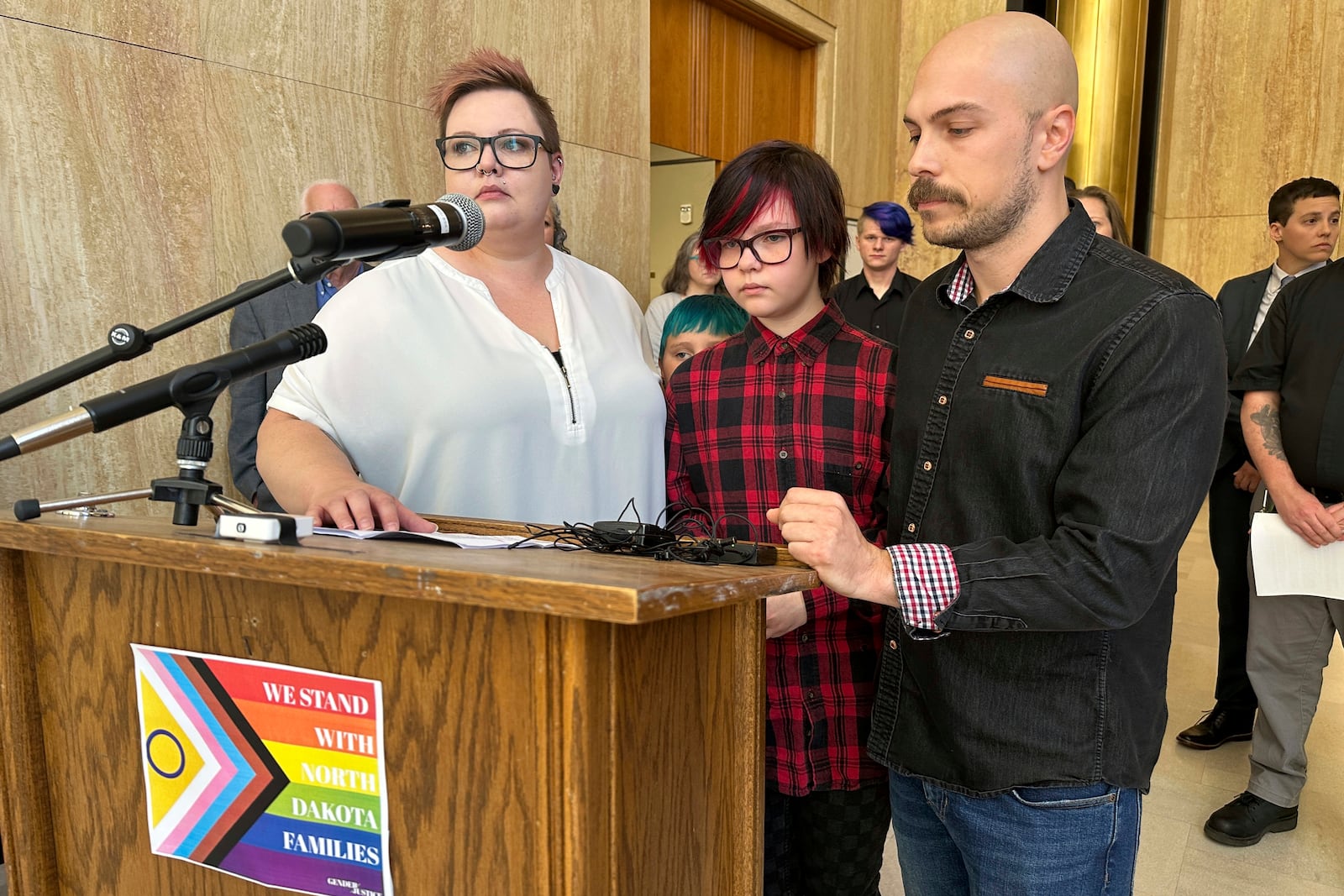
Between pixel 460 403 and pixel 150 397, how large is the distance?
581 millimetres

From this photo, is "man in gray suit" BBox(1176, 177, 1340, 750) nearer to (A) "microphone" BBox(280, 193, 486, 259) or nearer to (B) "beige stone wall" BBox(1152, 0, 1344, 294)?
(A) "microphone" BBox(280, 193, 486, 259)

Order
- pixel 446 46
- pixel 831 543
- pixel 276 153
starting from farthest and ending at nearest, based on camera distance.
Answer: pixel 446 46, pixel 276 153, pixel 831 543

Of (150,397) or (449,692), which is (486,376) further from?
(449,692)

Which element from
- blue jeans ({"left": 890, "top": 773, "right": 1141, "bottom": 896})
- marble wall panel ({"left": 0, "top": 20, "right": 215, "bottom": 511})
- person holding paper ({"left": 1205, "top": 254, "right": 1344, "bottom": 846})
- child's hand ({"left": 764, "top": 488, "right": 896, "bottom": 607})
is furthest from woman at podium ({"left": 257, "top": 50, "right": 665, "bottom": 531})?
person holding paper ({"left": 1205, "top": 254, "right": 1344, "bottom": 846})

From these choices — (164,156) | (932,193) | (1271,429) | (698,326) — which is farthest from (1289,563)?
(164,156)

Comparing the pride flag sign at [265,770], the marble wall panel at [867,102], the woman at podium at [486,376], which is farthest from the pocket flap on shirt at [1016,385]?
the marble wall panel at [867,102]

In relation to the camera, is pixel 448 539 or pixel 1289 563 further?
pixel 1289 563

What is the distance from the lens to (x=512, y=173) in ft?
5.05

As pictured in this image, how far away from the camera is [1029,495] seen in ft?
4.01

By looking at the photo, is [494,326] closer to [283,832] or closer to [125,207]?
[283,832]

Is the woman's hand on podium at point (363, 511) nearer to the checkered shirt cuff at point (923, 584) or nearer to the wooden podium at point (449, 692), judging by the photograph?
the wooden podium at point (449, 692)

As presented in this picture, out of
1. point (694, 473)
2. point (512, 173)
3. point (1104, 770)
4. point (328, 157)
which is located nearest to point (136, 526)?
point (512, 173)

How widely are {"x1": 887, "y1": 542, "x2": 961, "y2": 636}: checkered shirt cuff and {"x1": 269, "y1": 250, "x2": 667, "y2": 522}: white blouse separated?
1.87 ft

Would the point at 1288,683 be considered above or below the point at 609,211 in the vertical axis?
below
